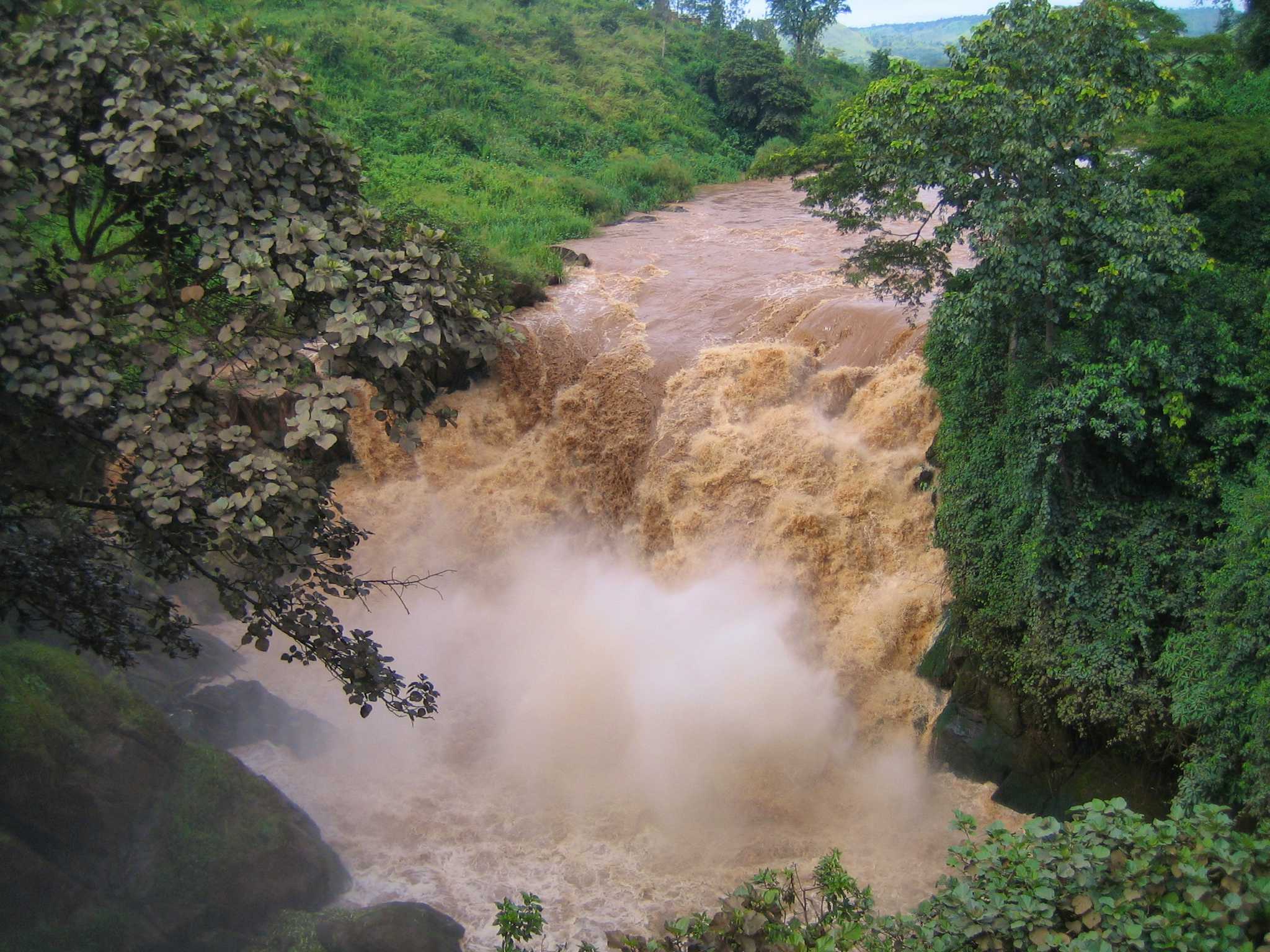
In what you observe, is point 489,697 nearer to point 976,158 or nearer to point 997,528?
point 997,528

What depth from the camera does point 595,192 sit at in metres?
22.5

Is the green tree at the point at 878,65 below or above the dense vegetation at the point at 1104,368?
above

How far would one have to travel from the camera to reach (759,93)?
1188 inches

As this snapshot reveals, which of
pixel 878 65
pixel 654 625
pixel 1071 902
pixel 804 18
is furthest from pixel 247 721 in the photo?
pixel 804 18

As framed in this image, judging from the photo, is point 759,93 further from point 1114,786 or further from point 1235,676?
point 1235,676

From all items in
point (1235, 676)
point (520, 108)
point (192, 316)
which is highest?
point (520, 108)

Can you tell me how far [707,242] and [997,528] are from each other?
439 inches

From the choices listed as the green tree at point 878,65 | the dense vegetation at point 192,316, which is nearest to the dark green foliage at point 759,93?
the green tree at point 878,65

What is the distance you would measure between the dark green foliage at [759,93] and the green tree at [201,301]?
26.6m

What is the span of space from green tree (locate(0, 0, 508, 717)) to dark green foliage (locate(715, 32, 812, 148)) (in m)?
26.6

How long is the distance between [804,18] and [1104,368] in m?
32.4

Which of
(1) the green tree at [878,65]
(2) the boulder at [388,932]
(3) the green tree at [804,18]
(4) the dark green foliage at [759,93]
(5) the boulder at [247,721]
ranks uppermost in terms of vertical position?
(3) the green tree at [804,18]

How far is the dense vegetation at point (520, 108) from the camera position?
68.0ft

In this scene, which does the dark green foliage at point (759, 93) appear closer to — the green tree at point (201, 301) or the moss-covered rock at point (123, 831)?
the moss-covered rock at point (123, 831)
